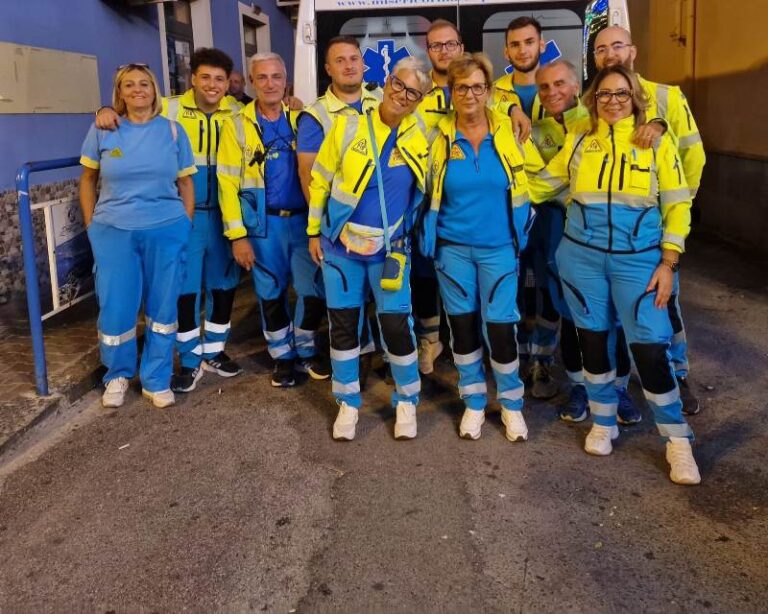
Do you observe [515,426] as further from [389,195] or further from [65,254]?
[65,254]

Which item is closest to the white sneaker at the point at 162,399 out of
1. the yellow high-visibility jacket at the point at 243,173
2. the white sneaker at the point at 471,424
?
the yellow high-visibility jacket at the point at 243,173

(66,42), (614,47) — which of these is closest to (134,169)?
(614,47)

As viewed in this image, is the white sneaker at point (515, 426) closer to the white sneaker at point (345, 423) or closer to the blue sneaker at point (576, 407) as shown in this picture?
the blue sneaker at point (576, 407)

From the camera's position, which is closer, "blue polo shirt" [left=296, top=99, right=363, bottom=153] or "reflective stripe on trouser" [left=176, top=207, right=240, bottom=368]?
"blue polo shirt" [left=296, top=99, right=363, bottom=153]

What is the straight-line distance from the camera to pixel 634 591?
2855 millimetres

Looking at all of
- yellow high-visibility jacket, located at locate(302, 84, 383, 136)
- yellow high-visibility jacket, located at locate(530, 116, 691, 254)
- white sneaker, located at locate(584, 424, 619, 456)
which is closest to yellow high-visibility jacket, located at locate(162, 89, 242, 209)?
yellow high-visibility jacket, located at locate(302, 84, 383, 136)

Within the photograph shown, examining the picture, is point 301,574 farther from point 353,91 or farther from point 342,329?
point 353,91

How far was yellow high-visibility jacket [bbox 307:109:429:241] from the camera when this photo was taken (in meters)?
3.81

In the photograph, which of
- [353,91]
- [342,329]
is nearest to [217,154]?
[353,91]

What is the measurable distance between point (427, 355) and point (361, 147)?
1839 millimetres

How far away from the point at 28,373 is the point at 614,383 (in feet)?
11.5

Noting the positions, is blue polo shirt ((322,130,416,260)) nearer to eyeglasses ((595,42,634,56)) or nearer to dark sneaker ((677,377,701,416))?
eyeglasses ((595,42,634,56))

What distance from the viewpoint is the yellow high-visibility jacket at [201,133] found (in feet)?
15.5

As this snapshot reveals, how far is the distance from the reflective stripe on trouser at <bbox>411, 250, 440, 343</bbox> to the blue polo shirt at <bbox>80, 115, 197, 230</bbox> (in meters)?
1.56
